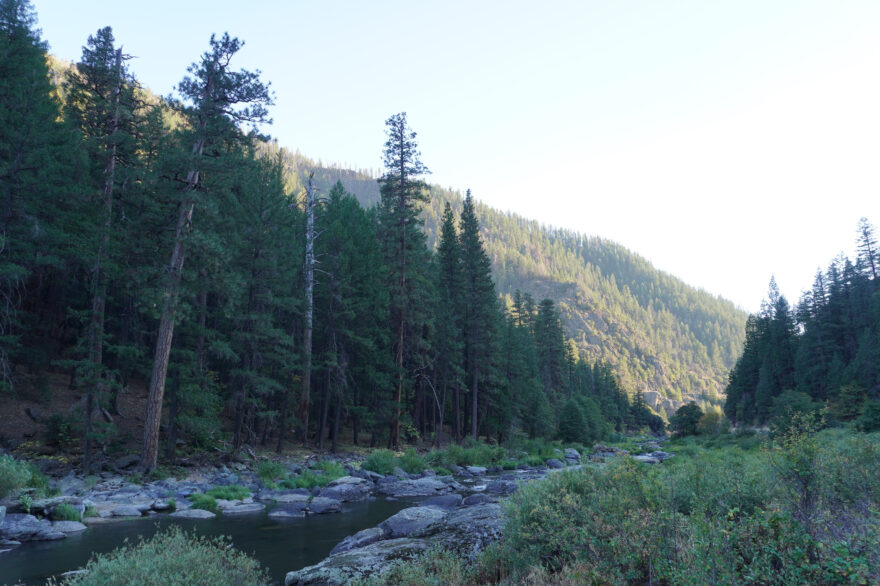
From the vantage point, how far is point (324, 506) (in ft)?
53.5

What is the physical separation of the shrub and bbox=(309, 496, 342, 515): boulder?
639 centimetres

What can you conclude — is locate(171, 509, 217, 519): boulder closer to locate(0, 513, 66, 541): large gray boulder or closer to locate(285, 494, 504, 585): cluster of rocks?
locate(0, 513, 66, 541): large gray boulder

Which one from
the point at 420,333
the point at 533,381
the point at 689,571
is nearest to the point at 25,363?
the point at 420,333

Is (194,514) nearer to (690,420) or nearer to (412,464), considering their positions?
(412,464)

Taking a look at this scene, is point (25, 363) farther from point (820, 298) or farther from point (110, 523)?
point (820, 298)

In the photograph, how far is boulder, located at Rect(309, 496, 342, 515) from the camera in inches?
633

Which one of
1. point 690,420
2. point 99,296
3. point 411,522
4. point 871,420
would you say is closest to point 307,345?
point 99,296

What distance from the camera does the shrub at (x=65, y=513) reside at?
12.8m

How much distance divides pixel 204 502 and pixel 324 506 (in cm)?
387

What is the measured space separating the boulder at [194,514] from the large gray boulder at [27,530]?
304cm

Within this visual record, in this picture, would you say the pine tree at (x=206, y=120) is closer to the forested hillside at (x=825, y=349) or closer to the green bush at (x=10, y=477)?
the green bush at (x=10, y=477)

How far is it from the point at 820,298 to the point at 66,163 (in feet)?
297

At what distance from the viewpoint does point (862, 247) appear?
221ft

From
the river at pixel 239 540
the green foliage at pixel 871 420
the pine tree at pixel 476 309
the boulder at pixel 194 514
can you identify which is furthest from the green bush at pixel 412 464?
the green foliage at pixel 871 420
